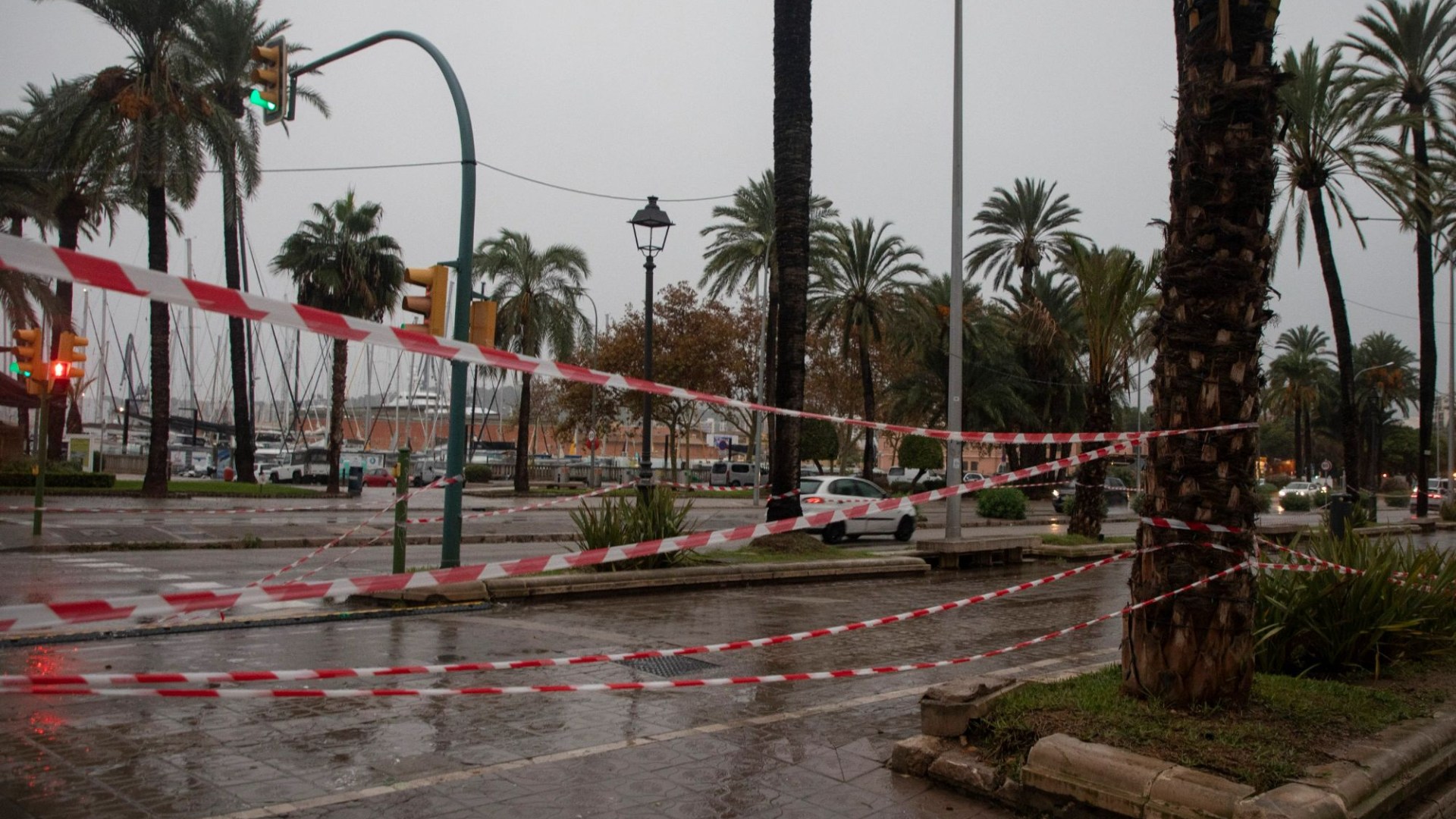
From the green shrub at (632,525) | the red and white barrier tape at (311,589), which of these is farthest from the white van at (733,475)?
the red and white barrier tape at (311,589)

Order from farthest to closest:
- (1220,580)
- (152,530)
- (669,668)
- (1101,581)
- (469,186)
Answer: (152,530)
(1101,581)
(469,186)
(669,668)
(1220,580)

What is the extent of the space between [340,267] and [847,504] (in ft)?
83.4

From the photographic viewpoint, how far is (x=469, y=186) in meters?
12.2

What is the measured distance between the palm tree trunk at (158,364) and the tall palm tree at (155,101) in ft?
0.17

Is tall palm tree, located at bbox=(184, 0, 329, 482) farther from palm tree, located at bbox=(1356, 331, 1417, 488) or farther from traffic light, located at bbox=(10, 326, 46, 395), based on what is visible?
palm tree, located at bbox=(1356, 331, 1417, 488)

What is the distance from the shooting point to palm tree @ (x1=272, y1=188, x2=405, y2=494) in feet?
127

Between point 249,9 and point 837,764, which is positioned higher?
point 249,9

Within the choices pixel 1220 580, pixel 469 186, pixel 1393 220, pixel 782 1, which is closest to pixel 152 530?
pixel 469 186

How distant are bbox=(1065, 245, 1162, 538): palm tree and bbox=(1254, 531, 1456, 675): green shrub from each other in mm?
10353

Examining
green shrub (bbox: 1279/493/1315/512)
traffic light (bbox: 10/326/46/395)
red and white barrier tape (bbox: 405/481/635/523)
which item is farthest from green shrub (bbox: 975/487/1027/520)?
traffic light (bbox: 10/326/46/395)

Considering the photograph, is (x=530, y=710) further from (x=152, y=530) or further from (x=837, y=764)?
(x=152, y=530)

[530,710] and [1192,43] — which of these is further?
[530,710]

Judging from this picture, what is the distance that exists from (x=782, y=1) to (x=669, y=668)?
11.8 metres

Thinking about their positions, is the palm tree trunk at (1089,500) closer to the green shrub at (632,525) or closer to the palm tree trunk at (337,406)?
the green shrub at (632,525)
